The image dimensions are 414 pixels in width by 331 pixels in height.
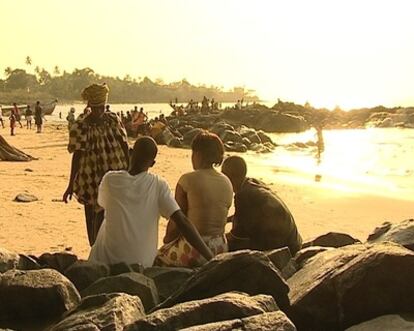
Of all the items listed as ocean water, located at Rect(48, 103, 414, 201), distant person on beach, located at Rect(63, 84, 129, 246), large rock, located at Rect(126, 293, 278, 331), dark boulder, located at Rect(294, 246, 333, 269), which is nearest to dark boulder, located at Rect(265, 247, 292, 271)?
dark boulder, located at Rect(294, 246, 333, 269)

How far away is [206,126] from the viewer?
42188mm

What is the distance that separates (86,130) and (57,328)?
3053mm

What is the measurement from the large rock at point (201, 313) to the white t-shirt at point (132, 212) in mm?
1572

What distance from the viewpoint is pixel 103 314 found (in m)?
3.43

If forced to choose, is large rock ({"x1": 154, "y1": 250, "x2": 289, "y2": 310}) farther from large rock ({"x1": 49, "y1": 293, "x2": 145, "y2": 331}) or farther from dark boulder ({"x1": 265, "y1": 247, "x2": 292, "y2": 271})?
dark boulder ({"x1": 265, "y1": 247, "x2": 292, "y2": 271})

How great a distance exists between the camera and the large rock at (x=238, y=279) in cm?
408

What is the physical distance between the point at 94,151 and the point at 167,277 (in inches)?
75.8

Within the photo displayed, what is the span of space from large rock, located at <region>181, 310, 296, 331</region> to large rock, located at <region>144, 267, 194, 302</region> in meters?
1.52

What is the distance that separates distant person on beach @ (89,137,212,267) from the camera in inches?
198

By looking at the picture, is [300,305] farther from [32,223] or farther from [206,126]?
[206,126]

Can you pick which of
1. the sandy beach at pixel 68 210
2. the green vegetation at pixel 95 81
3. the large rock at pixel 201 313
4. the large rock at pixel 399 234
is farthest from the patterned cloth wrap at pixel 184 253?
the green vegetation at pixel 95 81

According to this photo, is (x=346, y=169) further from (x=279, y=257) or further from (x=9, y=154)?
(x=279, y=257)

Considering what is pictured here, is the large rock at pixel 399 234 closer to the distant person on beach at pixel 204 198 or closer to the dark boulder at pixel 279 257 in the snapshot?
the dark boulder at pixel 279 257

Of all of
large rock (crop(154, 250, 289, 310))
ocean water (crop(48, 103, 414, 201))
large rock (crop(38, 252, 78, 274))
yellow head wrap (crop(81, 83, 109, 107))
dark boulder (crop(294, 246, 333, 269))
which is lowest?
ocean water (crop(48, 103, 414, 201))
